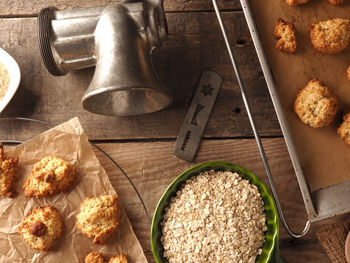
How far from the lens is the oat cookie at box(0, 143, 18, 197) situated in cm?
159

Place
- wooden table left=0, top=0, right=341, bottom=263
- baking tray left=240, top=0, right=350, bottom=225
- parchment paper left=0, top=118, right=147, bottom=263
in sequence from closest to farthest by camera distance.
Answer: baking tray left=240, top=0, right=350, bottom=225 < parchment paper left=0, top=118, right=147, bottom=263 < wooden table left=0, top=0, right=341, bottom=263

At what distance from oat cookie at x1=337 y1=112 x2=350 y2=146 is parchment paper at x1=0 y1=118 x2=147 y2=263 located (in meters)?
0.93

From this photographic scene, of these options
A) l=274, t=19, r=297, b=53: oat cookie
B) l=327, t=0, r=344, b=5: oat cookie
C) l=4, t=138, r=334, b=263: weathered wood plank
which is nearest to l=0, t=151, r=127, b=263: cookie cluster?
l=4, t=138, r=334, b=263: weathered wood plank

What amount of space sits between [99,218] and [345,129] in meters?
1.04

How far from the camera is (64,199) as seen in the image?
1637mm

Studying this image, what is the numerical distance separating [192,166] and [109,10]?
0.74m

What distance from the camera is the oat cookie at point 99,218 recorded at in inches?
61.0

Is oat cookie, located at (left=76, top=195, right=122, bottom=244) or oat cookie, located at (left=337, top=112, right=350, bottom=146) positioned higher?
oat cookie, located at (left=337, top=112, right=350, bottom=146)

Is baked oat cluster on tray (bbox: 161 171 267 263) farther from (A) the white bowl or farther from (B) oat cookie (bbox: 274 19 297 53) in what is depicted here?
(A) the white bowl

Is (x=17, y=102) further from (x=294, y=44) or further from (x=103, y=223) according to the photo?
(x=294, y=44)

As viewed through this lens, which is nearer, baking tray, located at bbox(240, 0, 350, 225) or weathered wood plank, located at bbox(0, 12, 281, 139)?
baking tray, located at bbox(240, 0, 350, 225)

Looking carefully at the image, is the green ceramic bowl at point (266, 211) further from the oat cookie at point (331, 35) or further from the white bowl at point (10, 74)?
the white bowl at point (10, 74)

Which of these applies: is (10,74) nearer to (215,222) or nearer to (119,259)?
(119,259)

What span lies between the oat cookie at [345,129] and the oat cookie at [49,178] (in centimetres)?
110
